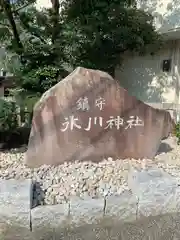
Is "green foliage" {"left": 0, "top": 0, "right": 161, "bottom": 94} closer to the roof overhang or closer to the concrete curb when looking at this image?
the roof overhang

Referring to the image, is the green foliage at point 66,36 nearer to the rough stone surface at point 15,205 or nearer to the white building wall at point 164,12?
the white building wall at point 164,12

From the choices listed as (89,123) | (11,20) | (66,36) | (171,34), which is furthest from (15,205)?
(171,34)

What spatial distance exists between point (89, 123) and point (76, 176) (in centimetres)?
72

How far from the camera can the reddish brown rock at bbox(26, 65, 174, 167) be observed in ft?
11.9

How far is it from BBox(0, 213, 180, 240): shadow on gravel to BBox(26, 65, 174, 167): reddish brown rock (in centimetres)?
99

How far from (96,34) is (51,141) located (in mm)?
3266

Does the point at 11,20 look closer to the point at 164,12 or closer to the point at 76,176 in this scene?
the point at 164,12

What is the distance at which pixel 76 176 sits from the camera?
343 cm

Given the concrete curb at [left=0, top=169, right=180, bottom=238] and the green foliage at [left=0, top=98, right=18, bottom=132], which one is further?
the green foliage at [left=0, top=98, right=18, bottom=132]

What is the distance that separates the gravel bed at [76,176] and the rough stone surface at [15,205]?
151 millimetres

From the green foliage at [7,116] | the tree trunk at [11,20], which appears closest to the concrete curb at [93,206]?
the green foliage at [7,116]

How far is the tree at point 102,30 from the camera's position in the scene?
612cm

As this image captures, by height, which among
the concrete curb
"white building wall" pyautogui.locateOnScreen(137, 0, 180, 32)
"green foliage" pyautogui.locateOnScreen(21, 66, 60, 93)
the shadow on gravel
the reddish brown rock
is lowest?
the shadow on gravel

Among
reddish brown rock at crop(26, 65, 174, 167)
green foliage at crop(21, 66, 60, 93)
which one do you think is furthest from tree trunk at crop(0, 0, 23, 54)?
reddish brown rock at crop(26, 65, 174, 167)
